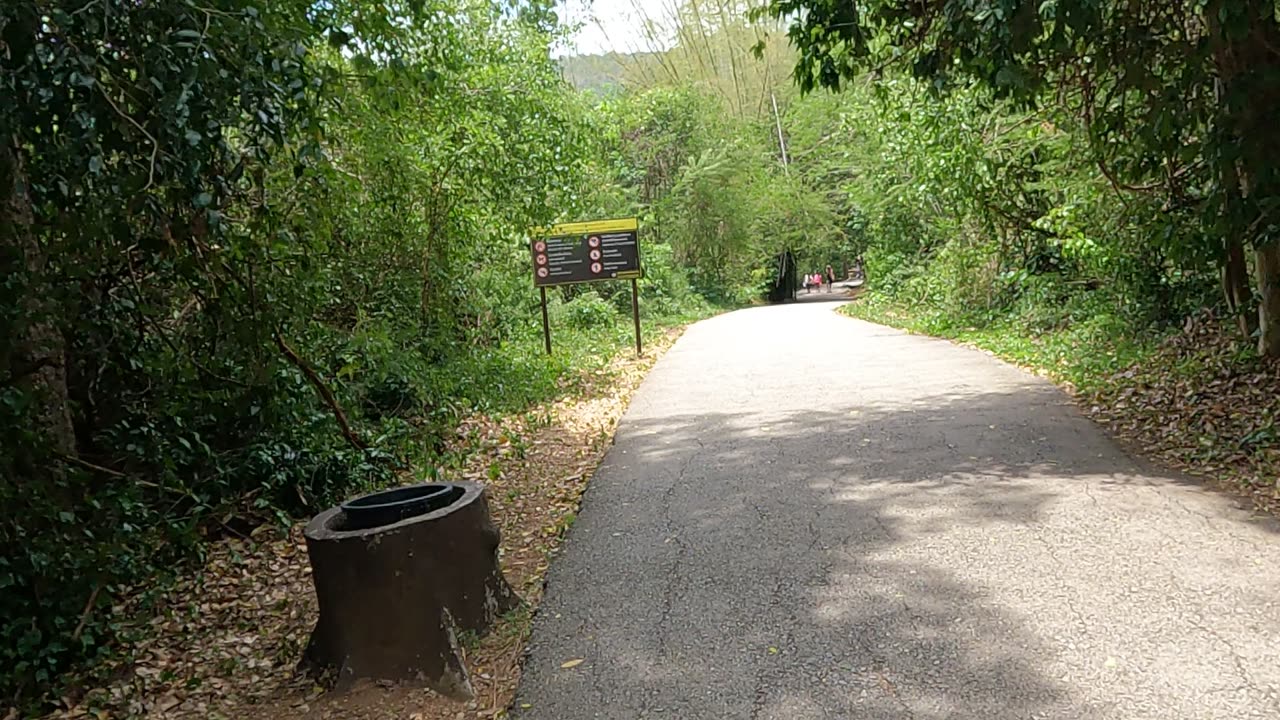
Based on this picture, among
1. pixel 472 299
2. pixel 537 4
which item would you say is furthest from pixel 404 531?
pixel 472 299

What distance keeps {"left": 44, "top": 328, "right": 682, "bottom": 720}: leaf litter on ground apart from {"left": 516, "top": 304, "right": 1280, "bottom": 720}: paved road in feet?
0.71

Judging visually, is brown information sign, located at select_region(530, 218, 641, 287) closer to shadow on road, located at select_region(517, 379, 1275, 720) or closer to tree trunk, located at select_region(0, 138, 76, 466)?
shadow on road, located at select_region(517, 379, 1275, 720)

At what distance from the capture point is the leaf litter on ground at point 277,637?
13.4 feet

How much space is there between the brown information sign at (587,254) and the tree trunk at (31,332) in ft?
31.4

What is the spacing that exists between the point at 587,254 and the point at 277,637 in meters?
10.4

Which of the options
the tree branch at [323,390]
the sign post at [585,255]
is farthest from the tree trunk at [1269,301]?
the sign post at [585,255]

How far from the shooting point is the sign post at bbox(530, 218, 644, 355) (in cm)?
1468

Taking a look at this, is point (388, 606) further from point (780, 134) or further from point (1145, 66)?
point (780, 134)

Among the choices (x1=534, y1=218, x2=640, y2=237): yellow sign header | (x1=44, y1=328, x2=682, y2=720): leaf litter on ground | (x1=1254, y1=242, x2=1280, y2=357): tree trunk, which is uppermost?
(x1=534, y1=218, x2=640, y2=237): yellow sign header

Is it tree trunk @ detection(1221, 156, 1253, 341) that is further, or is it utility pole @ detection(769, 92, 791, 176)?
utility pole @ detection(769, 92, 791, 176)

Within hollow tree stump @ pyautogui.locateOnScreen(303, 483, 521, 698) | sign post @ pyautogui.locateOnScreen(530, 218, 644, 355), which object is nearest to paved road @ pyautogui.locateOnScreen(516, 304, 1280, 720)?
hollow tree stump @ pyautogui.locateOnScreen(303, 483, 521, 698)

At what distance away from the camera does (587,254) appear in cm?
1491

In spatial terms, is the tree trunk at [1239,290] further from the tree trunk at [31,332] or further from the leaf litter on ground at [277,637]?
the tree trunk at [31,332]

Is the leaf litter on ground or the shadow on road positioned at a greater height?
the shadow on road
